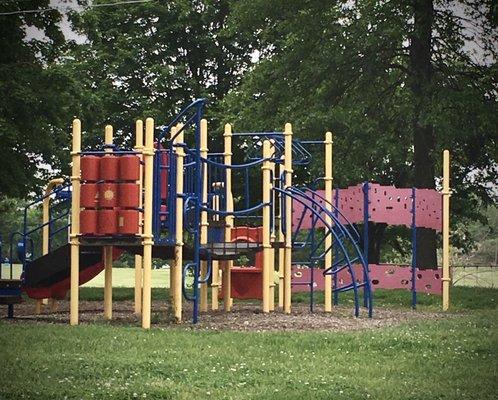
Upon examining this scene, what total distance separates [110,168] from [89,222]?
77 cm

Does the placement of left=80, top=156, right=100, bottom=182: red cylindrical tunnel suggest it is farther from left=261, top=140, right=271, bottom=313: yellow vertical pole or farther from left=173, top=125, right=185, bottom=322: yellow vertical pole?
left=261, top=140, right=271, bottom=313: yellow vertical pole

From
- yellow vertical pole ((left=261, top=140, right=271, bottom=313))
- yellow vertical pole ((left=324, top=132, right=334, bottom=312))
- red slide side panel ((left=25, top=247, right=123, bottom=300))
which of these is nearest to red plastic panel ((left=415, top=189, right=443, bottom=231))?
yellow vertical pole ((left=324, top=132, right=334, bottom=312))

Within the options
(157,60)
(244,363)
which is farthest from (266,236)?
(157,60)

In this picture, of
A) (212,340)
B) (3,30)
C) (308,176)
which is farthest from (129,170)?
(308,176)

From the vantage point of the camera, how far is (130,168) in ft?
47.8

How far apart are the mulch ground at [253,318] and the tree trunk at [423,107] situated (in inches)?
227

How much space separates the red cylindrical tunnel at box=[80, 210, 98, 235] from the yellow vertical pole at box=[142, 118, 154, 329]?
0.69 metres

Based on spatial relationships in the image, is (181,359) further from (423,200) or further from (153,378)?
(423,200)

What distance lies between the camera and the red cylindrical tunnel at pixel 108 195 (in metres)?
14.6

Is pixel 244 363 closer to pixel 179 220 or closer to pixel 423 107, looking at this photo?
pixel 179 220

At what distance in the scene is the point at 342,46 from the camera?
26.5 meters

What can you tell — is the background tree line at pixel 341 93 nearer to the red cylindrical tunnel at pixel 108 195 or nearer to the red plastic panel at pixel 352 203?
the red plastic panel at pixel 352 203

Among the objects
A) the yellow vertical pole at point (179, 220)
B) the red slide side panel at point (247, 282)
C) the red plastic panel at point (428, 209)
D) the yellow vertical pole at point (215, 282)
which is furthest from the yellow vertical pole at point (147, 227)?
the red plastic panel at point (428, 209)

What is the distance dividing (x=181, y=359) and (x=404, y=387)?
2.38 m
